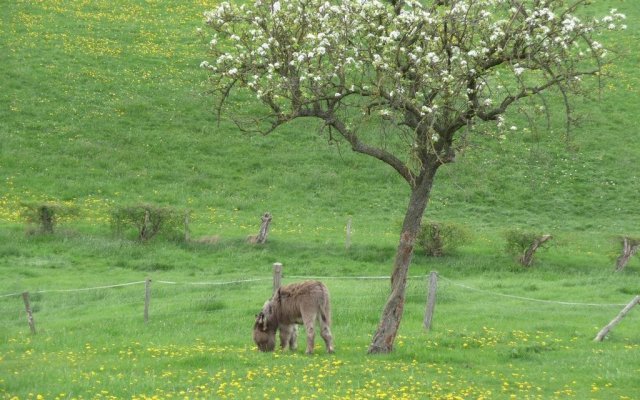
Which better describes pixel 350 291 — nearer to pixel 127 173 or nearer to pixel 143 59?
pixel 127 173

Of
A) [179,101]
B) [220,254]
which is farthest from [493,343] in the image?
[179,101]

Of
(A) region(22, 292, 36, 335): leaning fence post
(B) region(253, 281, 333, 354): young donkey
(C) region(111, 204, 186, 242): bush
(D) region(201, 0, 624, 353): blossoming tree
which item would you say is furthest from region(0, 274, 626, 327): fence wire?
(D) region(201, 0, 624, 353): blossoming tree

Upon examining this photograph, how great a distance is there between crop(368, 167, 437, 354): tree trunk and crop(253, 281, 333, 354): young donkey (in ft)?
3.84

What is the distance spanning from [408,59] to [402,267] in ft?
13.9

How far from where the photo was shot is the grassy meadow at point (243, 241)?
15.5m

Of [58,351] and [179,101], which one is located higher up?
[179,101]

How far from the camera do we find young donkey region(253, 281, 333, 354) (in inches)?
675

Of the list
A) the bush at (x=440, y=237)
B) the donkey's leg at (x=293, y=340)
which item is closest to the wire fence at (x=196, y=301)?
the donkey's leg at (x=293, y=340)

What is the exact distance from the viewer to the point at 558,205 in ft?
139

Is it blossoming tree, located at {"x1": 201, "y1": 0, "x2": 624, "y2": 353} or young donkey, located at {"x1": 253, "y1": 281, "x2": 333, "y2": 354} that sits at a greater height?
blossoming tree, located at {"x1": 201, "y1": 0, "x2": 624, "y2": 353}

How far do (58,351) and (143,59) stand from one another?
39227mm

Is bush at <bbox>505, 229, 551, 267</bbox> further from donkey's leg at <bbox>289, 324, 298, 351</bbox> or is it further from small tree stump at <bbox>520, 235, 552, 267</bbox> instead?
donkey's leg at <bbox>289, 324, 298, 351</bbox>

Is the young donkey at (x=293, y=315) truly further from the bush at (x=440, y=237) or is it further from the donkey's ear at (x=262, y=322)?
the bush at (x=440, y=237)

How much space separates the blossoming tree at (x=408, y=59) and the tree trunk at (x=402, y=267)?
2 centimetres
